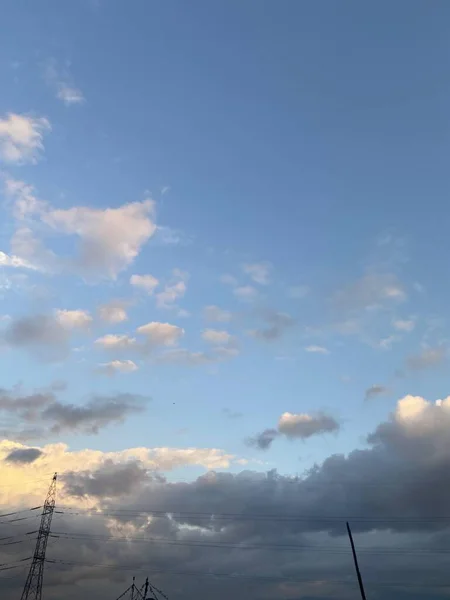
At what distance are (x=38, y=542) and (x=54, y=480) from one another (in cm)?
2392

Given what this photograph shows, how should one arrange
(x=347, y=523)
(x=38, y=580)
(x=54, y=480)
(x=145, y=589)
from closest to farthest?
(x=347, y=523) → (x=38, y=580) → (x=54, y=480) → (x=145, y=589)

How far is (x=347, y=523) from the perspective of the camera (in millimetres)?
119938

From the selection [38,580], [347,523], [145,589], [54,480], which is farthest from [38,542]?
[347,523]

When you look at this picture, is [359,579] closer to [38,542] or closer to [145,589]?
[38,542]

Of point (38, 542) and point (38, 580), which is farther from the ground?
point (38, 542)

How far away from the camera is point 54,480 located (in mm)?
158625

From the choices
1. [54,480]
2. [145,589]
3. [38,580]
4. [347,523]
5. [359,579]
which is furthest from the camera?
[145,589]

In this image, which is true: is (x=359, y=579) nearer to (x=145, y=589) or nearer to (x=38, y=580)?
(x=38, y=580)

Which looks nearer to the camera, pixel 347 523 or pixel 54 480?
pixel 347 523

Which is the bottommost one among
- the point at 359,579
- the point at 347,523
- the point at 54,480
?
the point at 359,579

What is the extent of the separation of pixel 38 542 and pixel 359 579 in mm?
86509

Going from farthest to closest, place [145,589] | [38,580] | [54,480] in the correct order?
[145,589] < [54,480] < [38,580]

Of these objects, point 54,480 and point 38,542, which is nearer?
point 38,542

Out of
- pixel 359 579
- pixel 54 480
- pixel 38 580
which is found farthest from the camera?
pixel 54 480
